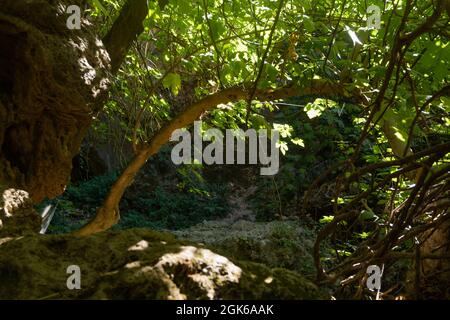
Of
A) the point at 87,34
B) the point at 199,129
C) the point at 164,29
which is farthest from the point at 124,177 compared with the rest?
the point at 87,34

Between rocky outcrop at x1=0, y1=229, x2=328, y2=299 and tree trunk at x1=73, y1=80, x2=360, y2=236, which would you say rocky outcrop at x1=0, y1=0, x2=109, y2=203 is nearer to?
tree trunk at x1=73, y1=80, x2=360, y2=236

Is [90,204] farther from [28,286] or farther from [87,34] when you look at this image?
[28,286]

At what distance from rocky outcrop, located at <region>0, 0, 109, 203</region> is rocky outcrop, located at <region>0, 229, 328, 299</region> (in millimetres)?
1606

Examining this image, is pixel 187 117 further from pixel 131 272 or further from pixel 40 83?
pixel 131 272

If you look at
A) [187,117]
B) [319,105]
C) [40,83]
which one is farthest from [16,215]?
[319,105]

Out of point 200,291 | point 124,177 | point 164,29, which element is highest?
point 164,29

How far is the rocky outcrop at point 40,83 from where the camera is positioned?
3.31 metres

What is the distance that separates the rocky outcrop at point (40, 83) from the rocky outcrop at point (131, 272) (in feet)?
5.27

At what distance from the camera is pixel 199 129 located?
5500 millimetres

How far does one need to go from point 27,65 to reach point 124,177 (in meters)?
2.26

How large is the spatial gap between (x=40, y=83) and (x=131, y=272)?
7.44ft

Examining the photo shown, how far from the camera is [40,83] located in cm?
338

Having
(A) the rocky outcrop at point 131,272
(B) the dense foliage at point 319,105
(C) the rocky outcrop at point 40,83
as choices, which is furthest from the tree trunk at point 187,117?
(A) the rocky outcrop at point 131,272

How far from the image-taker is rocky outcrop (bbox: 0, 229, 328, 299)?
1.52 metres
